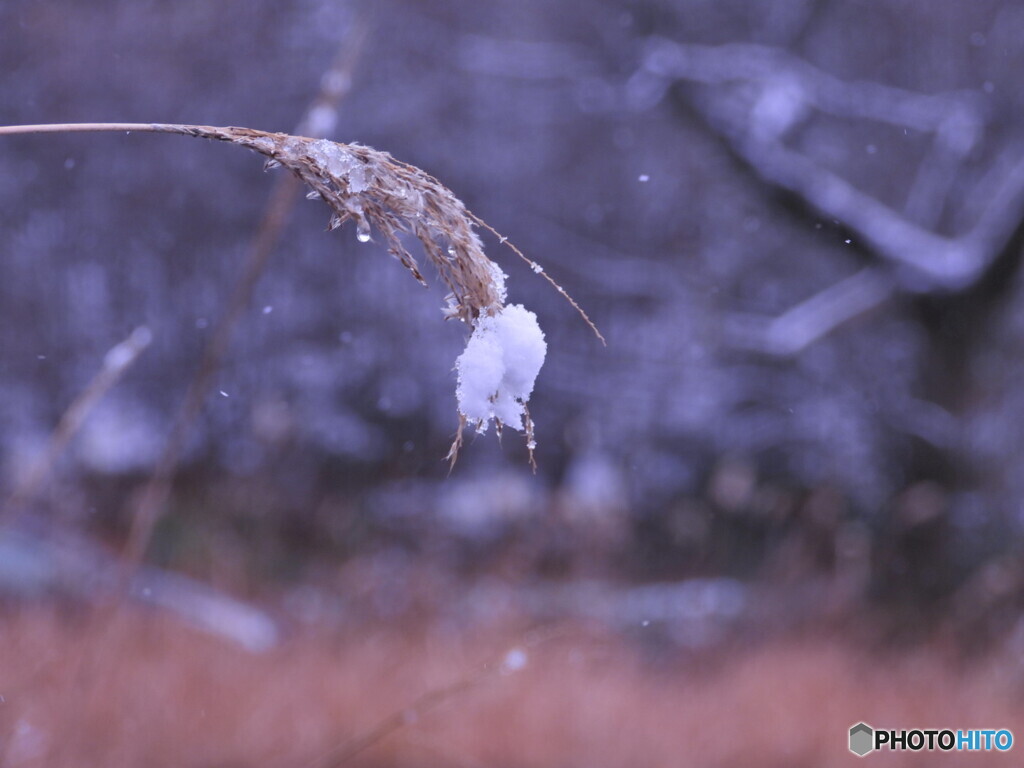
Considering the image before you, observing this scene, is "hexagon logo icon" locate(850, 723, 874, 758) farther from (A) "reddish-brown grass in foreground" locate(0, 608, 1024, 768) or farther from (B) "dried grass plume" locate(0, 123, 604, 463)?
(B) "dried grass plume" locate(0, 123, 604, 463)

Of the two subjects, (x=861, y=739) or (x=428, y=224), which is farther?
(x=861, y=739)

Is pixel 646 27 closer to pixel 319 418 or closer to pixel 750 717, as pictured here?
pixel 319 418

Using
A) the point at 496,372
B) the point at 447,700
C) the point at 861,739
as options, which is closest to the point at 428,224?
the point at 496,372

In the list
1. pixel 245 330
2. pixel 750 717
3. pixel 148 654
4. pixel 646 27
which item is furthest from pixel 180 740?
pixel 646 27

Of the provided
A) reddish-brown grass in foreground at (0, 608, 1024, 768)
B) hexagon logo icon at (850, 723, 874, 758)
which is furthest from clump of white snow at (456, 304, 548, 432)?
hexagon logo icon at (850, 723, 874, 758)

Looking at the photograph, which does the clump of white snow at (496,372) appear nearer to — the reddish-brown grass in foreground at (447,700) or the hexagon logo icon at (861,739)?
the reddish-brown grass in foreground at (447,700)

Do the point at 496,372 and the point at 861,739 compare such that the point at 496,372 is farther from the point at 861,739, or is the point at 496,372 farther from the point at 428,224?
the point at 861,739

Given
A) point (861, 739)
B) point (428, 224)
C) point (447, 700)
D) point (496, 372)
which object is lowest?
point (861, 739)

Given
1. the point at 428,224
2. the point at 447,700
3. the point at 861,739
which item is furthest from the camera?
the point at 861,739
